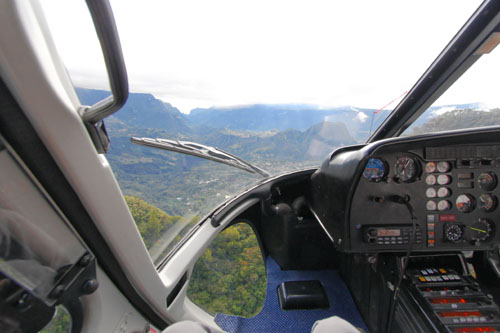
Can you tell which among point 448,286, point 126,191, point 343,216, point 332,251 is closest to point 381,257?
point 448,286

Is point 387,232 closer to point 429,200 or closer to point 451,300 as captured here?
point 429,200

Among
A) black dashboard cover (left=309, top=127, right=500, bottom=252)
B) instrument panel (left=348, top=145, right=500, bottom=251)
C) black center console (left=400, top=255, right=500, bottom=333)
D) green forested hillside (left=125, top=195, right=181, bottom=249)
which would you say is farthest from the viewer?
instrument panel (left=348, top=145, right=500, bottom=251)

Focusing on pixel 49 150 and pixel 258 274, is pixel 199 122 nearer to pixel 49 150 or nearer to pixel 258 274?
pixel 49 150

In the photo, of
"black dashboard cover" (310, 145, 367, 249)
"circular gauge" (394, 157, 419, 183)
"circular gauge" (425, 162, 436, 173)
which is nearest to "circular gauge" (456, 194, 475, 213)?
"circular gauge" (425, 162, 436, 173)

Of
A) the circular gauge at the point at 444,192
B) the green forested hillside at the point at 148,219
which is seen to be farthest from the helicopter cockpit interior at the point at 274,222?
the green forested hillside at the point at 148,219

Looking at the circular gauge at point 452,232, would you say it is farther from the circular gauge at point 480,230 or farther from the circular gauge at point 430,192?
the circular gauge at point 430,192

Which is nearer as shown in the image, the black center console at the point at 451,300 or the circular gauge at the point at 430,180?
the black center console at the point at 451,300

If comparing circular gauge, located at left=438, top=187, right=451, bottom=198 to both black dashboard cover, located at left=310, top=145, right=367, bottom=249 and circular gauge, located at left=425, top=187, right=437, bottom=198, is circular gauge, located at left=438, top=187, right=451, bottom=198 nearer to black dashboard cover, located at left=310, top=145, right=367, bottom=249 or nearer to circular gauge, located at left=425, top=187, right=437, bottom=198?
circular gauge, located at left=425, top=187, right=437, bottom=198

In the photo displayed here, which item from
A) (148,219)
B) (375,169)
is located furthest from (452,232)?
(148,219)
